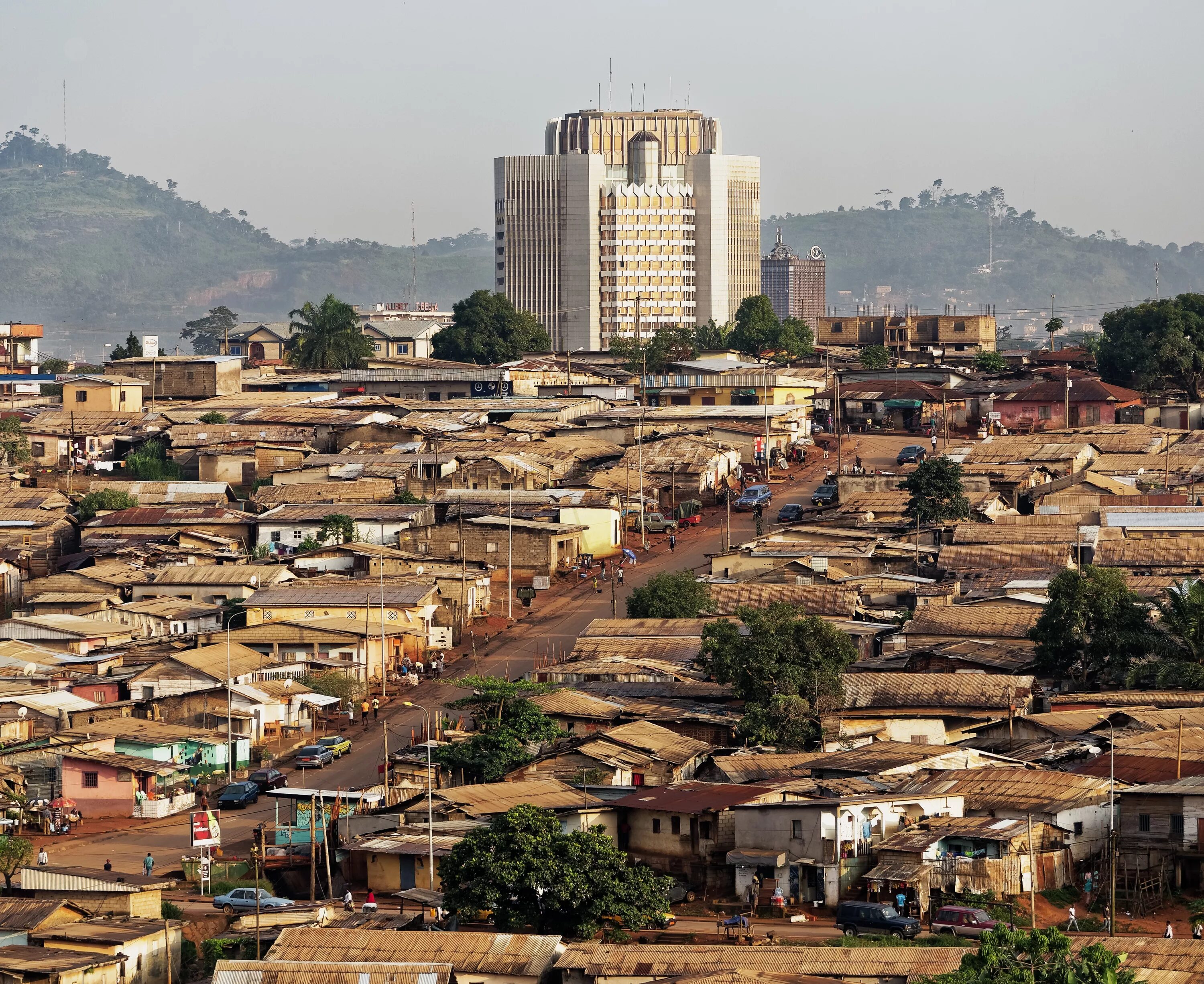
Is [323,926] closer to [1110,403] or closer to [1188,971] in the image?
[1188,971]

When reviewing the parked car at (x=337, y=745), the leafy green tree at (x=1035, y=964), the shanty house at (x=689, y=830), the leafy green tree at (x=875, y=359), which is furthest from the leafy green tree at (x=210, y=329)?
the leafy green tree at (x=1035, y=964)

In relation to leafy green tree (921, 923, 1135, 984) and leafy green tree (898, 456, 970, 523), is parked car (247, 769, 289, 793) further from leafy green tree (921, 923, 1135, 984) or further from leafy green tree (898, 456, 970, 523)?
leafy green tree (898, 456, 970, 523)

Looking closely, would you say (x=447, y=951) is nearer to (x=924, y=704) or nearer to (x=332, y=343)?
(x=924, y=704)

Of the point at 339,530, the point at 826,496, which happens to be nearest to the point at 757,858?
the point at 339,530

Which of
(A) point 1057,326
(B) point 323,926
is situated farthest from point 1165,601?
(A) point 1057,326

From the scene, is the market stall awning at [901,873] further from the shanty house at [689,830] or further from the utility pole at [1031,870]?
the shanty house at [689,830]

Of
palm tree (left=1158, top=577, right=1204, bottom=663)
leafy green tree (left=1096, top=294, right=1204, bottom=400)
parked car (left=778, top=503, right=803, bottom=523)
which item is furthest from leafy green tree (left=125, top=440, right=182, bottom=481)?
palm tree (left=1158, top=577, right=1204, bottom=663)
